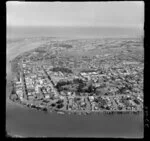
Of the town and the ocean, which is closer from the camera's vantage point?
the ocean

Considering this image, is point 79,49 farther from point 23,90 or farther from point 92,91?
point 23,90

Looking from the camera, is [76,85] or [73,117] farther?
[76,85]

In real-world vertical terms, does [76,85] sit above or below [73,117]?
above

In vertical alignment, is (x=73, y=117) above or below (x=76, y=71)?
below

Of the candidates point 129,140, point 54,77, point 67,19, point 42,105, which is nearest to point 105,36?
point 67,19

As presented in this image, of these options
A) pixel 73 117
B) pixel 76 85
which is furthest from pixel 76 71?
pixel 73 117

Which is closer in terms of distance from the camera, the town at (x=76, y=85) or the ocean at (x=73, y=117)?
the ocean at (x=73, y=117)

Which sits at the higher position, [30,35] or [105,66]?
[30,35]

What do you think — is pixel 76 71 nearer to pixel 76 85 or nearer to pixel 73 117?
pixel 76 85
